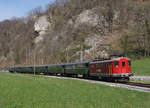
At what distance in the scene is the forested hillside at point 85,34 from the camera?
6806 cm

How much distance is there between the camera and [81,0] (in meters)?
110

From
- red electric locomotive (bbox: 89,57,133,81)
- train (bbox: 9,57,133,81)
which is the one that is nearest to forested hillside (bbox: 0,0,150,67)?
train (bbox: 9,57,133,81)

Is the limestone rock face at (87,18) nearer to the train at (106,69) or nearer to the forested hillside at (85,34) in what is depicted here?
the forested hillside at (85,34)

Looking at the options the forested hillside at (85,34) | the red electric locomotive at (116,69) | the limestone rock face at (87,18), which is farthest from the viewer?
the limestone rock face at (87,18)

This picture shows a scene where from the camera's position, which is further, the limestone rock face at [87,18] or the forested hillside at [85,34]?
the limestone rock face at [87,18]

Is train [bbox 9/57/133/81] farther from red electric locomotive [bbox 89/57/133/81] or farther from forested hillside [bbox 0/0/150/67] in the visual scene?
forested hillside [bbox 0/0/150/67]

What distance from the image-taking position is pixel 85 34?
82.6 m

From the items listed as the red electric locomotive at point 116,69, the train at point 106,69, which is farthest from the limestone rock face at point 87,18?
the red electric locomotive at point 116,69

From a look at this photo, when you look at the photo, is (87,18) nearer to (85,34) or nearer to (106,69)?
(85,34)

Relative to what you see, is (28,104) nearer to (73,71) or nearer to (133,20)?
(73,71)

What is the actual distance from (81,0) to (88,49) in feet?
148

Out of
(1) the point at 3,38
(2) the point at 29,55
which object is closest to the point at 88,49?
(2) the point at 29,55

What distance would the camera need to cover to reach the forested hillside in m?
68.1

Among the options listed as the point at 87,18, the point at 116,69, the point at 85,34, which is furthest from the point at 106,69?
the point at 87,18
